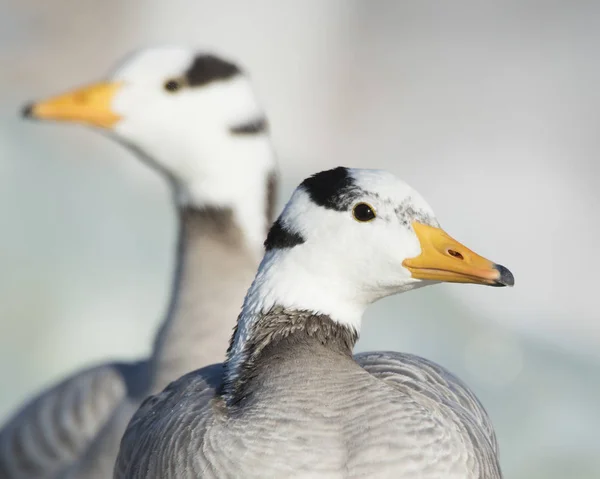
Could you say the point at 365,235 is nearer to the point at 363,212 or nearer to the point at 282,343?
the point at 363,212

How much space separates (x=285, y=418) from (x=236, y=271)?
5.06 feet

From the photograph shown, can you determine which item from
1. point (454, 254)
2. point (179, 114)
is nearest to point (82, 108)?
point (179, 114)

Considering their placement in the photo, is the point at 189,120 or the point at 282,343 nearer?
the point at 282,343

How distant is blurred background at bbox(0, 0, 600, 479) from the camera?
7148mm

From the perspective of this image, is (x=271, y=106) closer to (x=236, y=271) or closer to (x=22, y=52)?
(x=22, y=52)

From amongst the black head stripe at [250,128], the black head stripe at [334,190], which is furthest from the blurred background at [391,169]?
the black head stripe at [334,190]

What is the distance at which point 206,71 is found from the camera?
12.2 feet

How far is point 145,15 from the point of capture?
448 inches

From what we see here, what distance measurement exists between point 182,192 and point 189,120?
0.26 meters

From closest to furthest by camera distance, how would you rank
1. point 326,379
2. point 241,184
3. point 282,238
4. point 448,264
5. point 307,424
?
point 307,424, point 326,379, point 448,264, point 282,238, point 241,184

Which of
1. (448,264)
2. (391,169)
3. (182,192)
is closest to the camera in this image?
(448,264)

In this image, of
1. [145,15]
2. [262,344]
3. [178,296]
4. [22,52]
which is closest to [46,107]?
[178,296]

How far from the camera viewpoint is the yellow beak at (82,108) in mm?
3588

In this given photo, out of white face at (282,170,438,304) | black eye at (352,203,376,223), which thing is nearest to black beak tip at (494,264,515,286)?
white face at (282,170,438,304)
